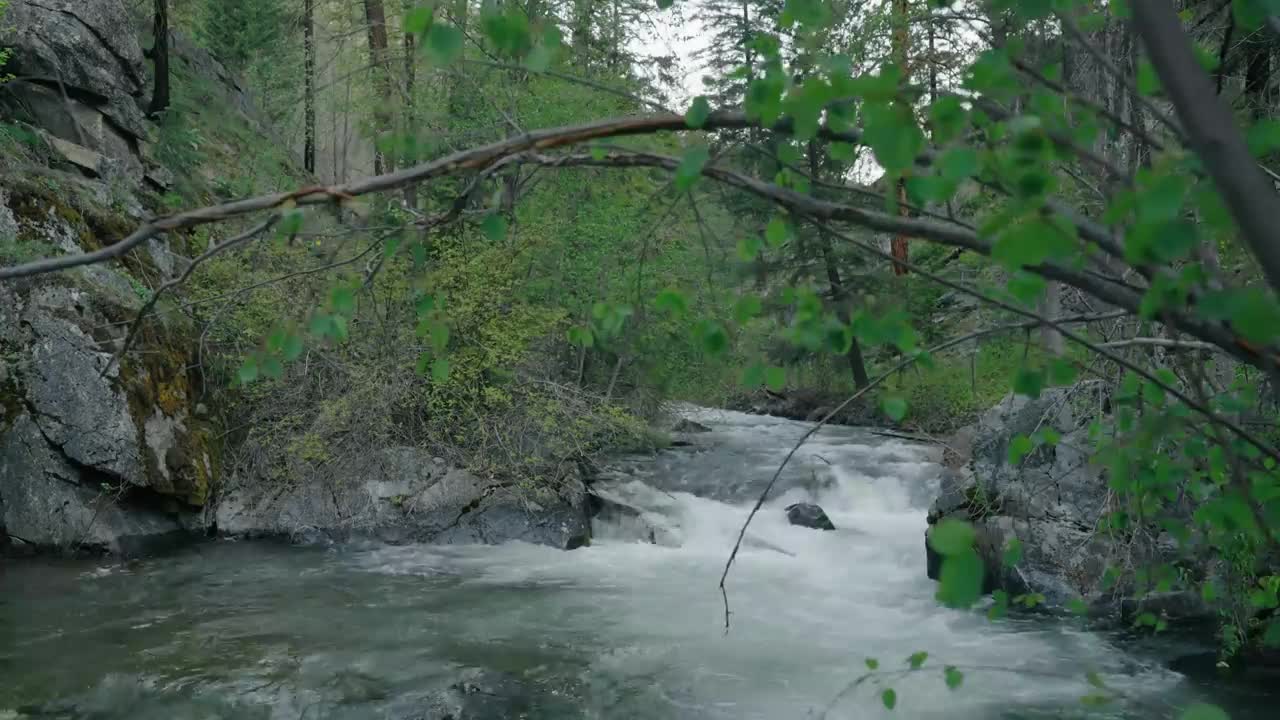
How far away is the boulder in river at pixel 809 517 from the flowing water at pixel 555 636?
210mm

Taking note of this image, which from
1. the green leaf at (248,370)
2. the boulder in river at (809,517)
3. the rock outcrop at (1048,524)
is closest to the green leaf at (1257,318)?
the green leaf at (248,370)

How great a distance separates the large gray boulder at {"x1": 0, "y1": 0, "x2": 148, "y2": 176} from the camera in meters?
11.9

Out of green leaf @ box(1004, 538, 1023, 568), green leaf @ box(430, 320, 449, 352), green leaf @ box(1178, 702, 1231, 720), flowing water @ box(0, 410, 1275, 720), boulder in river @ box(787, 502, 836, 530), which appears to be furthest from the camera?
boulder in river @ box(787, 502, 836, 530)

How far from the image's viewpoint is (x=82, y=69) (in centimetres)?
1276

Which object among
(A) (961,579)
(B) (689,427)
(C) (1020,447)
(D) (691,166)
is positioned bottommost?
(B) (689,427)

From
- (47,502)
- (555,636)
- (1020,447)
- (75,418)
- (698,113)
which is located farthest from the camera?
(75,418)

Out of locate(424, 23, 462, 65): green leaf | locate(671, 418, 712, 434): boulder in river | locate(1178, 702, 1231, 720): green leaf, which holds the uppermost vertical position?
locate(424, 23, 462, 65): green leaf

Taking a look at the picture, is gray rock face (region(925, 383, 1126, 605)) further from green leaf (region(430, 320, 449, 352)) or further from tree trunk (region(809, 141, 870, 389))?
green leaf (region(430, 320, 449, 352))

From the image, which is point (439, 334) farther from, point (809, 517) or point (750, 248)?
point (809, 517)

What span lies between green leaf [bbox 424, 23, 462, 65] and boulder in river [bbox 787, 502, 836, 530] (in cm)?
1069

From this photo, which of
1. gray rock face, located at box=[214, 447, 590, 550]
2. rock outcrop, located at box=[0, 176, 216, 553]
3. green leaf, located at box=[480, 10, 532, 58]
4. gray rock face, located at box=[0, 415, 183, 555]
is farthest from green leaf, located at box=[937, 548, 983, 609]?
gray rock face, located at box=[0, 415, 183, 555]

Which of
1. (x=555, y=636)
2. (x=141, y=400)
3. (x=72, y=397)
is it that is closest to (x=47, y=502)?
(x=72, y=397)

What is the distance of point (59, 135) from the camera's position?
11.9 meters

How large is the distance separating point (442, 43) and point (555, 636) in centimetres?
689
